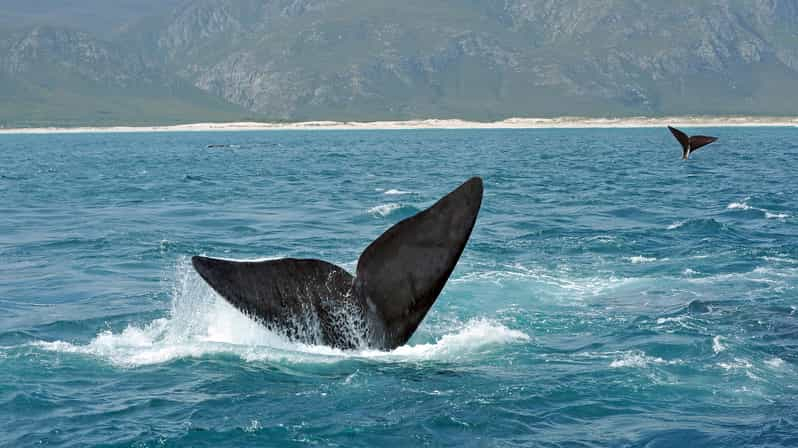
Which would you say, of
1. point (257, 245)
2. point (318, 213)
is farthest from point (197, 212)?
point (257, 245)

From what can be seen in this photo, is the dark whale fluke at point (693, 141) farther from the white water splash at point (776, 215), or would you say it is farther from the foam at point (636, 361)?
the foam at point (636, 361)

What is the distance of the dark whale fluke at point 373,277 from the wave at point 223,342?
55.4 inches

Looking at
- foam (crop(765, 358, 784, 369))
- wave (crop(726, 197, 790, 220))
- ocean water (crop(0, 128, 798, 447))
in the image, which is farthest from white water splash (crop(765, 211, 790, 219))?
foam (crop(765, 358, 784, 369))

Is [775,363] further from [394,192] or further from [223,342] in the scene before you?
[394,192]

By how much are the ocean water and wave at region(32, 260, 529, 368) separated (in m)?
0.04

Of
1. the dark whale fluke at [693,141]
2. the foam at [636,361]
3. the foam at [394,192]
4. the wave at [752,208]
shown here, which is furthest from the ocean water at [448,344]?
the foam at [394,192]

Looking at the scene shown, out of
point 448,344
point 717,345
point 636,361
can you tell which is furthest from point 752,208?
point 448,344

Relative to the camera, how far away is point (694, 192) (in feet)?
141

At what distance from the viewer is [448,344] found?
14.6 m

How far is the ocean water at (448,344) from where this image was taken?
11367mm

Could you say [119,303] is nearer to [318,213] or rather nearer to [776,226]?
[318,213]

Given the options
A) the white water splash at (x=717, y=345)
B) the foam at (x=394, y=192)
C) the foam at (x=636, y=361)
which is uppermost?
the white water splash at (x=717, y=345)

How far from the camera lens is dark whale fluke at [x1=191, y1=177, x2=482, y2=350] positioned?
10820 millimetres

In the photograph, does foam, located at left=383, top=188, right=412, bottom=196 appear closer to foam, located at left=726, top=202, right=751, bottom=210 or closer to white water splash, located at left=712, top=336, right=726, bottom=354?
foam, located at left=726, top=202, right=751, bottom=210
